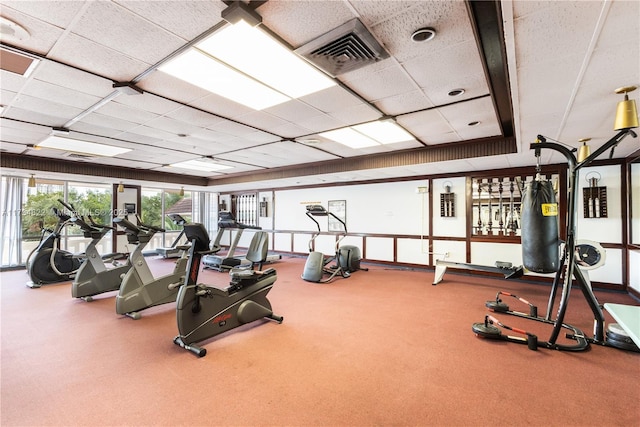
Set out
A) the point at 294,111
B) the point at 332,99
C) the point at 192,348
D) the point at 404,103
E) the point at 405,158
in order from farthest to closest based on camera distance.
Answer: the point at 405,158 < the point at 294,111 < the point at 404,103 < the point at 332,99 < the point at 192,348

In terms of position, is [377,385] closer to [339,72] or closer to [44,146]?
[339,72]

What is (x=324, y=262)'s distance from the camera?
6293 mm

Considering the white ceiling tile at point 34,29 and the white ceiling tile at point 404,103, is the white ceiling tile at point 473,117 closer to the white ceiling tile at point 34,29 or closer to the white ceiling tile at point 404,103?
the white ceiling tile at point 404,103

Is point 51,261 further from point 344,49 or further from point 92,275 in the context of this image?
point 344,49

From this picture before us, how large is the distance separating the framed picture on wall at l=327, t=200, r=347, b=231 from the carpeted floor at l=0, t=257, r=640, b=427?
4.89 meters

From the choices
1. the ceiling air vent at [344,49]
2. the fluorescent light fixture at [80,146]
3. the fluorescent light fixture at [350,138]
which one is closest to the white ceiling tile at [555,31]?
the ceiling air vent at [344,49]

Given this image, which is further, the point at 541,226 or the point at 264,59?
the point at 541,226

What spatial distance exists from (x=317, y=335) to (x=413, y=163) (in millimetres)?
3950

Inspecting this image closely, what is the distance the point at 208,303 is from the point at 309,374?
4.40 ft

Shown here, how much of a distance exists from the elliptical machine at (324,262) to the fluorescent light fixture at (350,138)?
1.39 meters

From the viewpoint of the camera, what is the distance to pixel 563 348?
114 inches

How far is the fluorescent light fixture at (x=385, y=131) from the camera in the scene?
13.8 ft

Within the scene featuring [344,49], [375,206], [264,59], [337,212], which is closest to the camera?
[344,49]

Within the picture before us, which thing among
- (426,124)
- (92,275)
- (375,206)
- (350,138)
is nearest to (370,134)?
(350,138)
